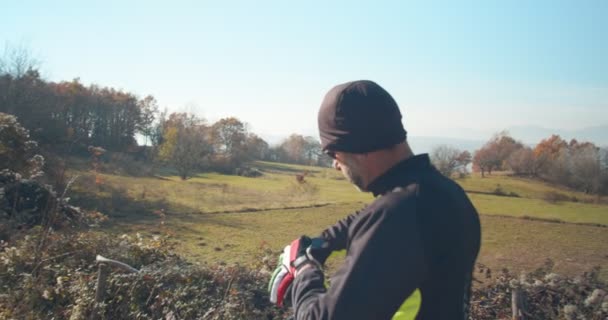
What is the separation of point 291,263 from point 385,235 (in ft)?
1.96

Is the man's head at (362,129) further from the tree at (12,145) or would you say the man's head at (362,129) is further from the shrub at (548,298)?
the tree at (12,145)

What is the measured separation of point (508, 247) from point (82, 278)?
33.5ft

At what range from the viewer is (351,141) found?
1740 mm

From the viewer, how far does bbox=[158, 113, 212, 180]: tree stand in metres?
28.4

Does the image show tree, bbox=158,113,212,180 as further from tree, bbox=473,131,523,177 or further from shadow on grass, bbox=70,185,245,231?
tree, bbox=473,131,523,177

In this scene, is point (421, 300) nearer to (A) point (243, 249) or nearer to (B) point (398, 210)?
(B) point (398, 210)

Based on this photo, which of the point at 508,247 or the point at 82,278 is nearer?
the point at 82,278

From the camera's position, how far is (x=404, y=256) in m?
1.48

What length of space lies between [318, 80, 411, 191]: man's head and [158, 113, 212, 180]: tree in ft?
90.9

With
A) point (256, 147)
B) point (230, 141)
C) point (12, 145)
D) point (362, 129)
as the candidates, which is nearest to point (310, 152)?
point (256, 147)

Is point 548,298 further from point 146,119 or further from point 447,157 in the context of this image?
point 146,119

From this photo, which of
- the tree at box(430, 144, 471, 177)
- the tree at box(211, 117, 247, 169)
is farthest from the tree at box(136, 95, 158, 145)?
the tree at box(430, 144, 471, 177)

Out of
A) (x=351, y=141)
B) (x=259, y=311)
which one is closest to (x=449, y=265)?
(x=351, y=141)

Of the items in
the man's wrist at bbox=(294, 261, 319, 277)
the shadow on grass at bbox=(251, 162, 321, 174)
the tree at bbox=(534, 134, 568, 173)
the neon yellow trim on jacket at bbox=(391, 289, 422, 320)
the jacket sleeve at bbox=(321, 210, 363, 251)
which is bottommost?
the shadow on grass at bbox=(251, 162, 321, 174)
